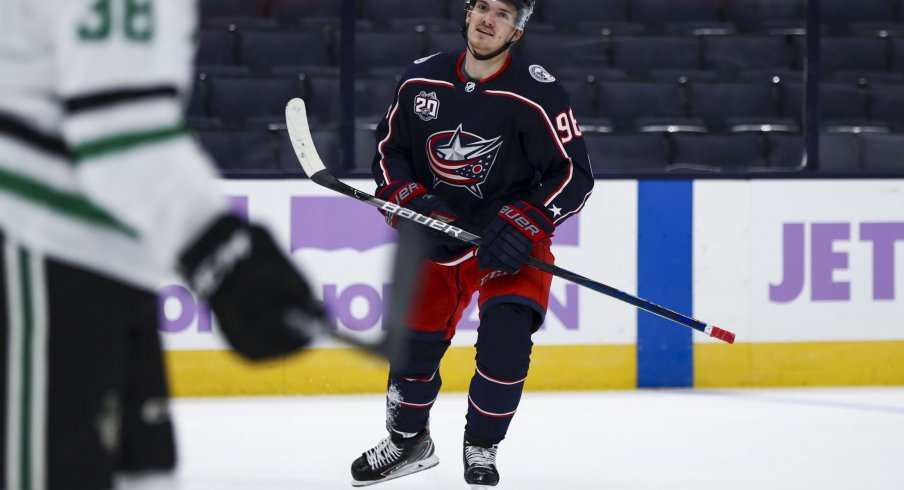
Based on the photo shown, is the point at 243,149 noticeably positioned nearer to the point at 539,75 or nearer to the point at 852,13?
the point at 539,75

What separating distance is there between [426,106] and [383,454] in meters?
0.77

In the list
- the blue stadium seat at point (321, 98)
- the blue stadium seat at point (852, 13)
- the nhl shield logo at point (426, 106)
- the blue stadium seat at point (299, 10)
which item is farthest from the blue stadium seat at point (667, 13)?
the nhl shield logo at point (426, 106)

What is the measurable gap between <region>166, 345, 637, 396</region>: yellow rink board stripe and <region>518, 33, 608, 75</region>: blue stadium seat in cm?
147

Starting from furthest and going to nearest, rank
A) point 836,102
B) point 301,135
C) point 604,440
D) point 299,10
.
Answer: point 299,10 < point 836,102 < point 604,440 < point 301,135

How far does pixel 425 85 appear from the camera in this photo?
3055mm

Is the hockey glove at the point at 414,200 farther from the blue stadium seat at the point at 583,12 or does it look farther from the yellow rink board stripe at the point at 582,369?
the blue stadium seat at the point at 583,12

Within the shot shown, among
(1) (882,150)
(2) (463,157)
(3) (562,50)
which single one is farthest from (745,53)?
(2) (463,157)

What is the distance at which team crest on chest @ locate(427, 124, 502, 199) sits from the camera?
3004 millimetres

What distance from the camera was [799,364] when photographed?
452 centimetres

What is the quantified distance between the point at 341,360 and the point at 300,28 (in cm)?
177

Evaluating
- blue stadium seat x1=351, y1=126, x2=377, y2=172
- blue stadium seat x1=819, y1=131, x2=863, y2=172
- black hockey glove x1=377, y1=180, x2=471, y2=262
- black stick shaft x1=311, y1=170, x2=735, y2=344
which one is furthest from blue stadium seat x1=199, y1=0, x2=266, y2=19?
black hockey glove x1=377, y1=180, x2=471, y2=262

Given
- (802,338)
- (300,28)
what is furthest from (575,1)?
(802,338)

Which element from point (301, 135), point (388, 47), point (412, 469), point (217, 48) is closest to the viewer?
point (412, 469)

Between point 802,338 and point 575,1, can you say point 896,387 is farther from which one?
point 575,1
